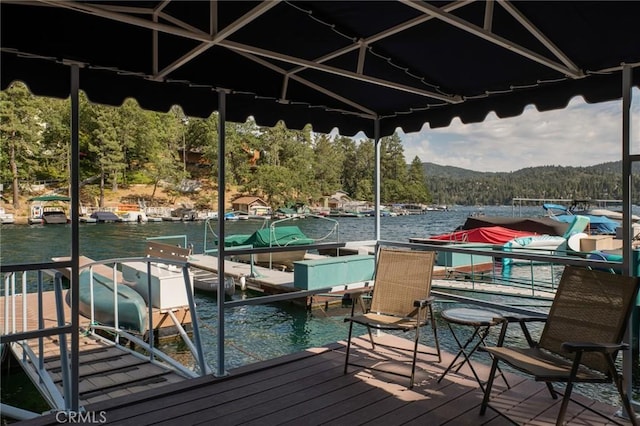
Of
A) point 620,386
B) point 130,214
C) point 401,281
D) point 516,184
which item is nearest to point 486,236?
point 401,281

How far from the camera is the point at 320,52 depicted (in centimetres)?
288

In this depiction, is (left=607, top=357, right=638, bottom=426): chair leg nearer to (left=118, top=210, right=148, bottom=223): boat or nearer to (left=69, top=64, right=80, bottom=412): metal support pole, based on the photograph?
(left=69, top=64, right=80, bottom=412): metal support pole

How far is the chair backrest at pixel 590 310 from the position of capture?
2.36 m

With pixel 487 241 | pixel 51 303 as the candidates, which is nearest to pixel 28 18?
pixel 51 303

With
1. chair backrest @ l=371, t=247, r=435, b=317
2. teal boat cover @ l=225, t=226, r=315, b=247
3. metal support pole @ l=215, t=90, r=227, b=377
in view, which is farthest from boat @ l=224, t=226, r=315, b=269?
metal support pole @ l=215, t=90, r=227, b=377

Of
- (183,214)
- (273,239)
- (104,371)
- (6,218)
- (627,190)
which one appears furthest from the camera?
(183,214)

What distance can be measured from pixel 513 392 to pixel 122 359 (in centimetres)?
372

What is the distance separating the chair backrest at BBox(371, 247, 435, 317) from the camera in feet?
11.3

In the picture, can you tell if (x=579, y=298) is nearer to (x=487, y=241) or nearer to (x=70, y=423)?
(x=70, y=423)

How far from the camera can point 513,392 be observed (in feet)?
9.43

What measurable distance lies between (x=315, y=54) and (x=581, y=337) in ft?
7.85

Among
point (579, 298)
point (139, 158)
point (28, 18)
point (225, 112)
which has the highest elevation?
point (139, 158)

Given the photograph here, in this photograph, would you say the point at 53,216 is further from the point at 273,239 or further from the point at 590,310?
the point at 590,310

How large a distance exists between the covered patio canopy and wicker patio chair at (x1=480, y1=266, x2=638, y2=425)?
35cm
